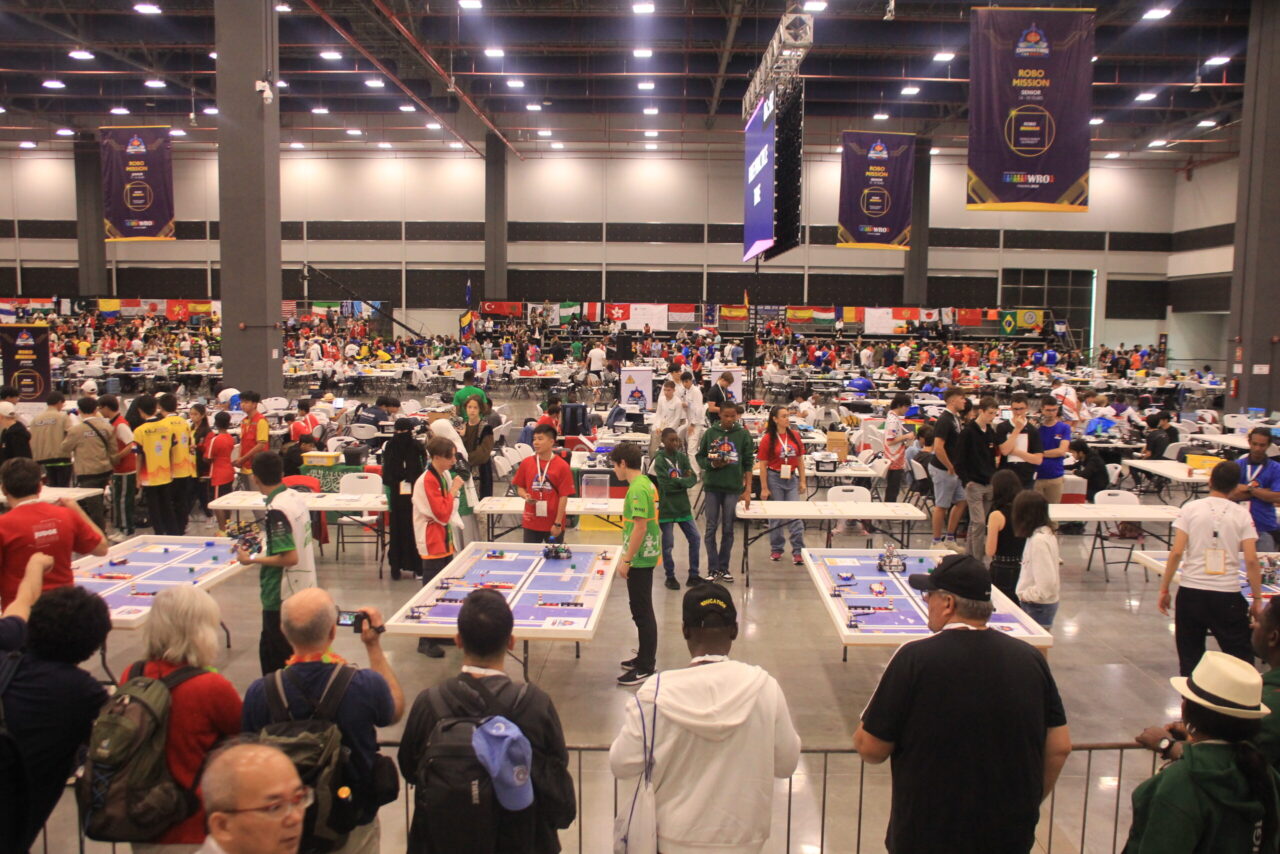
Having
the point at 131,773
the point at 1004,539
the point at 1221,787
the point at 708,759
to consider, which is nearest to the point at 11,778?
the point at 131,773

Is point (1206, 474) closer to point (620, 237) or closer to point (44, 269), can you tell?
point (620, 237)

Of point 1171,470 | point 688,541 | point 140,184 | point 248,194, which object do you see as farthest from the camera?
point 140,184

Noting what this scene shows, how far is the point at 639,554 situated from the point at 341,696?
3.20 m

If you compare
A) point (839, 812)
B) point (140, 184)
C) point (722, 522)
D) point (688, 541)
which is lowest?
point (839, 812)

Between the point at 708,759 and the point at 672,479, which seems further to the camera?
the point at 672,479

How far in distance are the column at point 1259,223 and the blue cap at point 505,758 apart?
708 inches

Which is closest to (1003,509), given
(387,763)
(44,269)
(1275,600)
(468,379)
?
(1275,600)

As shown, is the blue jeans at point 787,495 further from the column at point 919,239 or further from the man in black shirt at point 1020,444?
the column at point 919,239

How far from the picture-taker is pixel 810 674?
6.12 m

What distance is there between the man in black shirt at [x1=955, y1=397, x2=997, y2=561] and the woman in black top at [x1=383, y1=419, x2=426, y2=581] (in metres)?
4.86

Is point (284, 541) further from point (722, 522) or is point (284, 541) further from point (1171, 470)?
point (1171, 470)

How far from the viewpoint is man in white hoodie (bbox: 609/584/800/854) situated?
2.49 metres

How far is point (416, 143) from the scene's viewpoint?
110ft

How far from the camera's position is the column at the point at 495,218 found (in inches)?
1256
